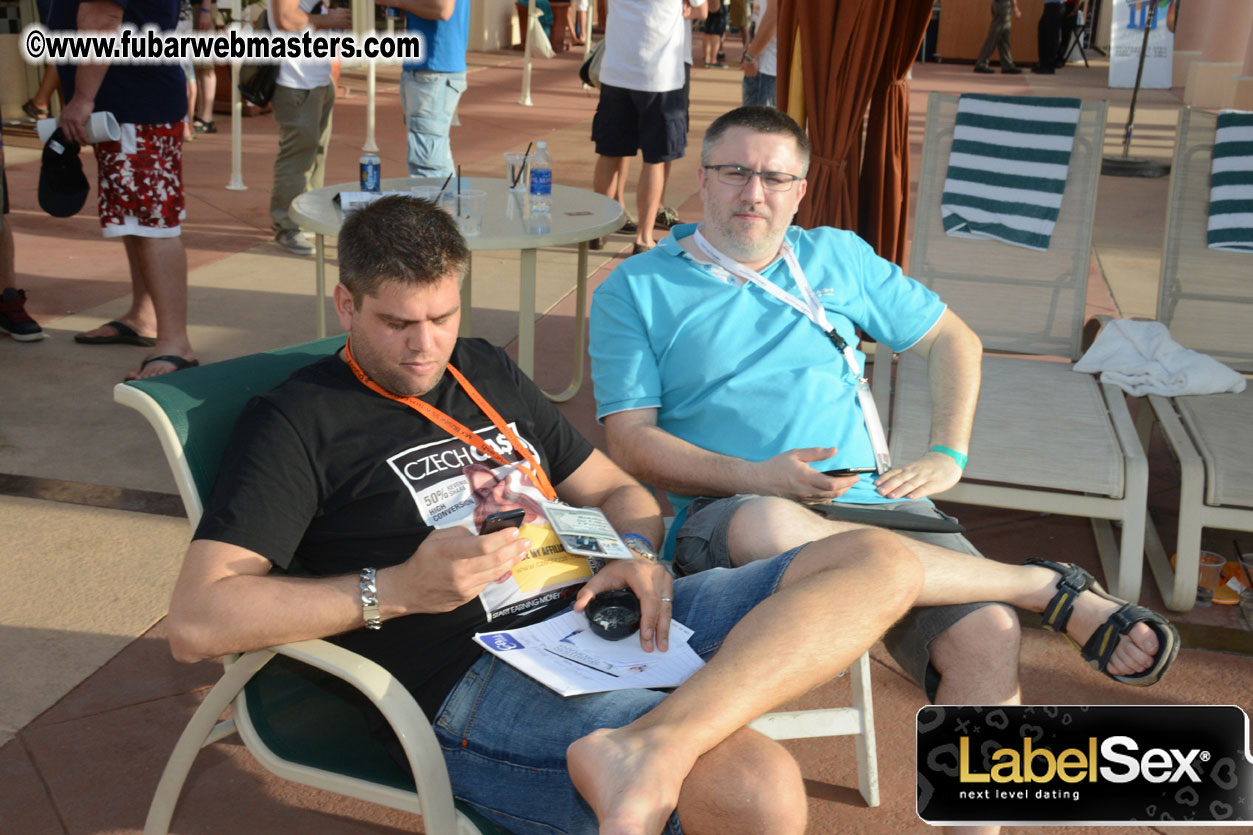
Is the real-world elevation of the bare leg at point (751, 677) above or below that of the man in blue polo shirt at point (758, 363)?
below

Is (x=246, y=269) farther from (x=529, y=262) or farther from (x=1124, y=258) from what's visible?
(x=1124, y=258)

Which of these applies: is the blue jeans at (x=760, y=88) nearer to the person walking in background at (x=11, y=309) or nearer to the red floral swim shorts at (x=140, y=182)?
the red floral swim shorts at (x=140, y=182)

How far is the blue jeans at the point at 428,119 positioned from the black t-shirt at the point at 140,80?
122 cm

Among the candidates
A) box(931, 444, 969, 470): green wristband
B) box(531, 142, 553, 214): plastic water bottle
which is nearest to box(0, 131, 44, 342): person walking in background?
box(531, 142, 553, 214): plastic water bottle

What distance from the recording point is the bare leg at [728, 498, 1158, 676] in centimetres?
236

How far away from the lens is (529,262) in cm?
423

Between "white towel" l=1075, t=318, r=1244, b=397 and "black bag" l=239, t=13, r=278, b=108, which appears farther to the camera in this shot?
"black bag" l=239, t=13, r=278, b=108

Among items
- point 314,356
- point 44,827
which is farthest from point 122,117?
point 44,827

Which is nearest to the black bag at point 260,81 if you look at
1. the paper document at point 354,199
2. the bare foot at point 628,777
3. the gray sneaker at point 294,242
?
the gray sneaker at point 294,242

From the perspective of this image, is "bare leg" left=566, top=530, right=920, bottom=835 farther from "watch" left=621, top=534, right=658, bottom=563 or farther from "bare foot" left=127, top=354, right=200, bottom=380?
"bare foot" left=127, top=354, right=200, bottom=380

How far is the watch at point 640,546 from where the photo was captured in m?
2.42

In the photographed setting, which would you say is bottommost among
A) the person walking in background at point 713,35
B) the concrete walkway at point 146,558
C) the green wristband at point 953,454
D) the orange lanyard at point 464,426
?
the concrete walkway at point 146,558

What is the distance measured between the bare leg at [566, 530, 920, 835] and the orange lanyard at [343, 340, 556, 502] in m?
0.56

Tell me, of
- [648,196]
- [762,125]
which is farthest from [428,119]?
[762,125]
